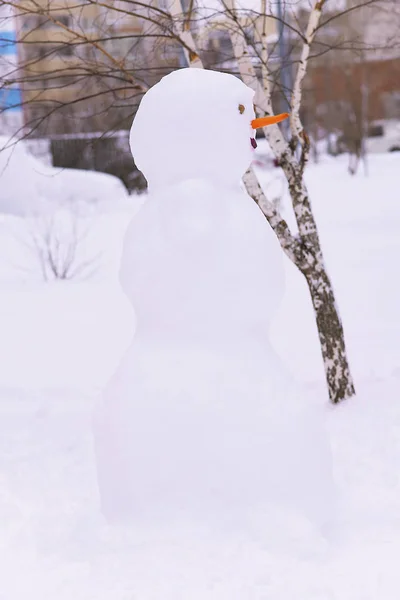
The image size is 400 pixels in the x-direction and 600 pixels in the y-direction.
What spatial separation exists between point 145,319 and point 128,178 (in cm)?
1684

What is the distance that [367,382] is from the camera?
5129 millimetres

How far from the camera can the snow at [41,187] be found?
47.0 ft

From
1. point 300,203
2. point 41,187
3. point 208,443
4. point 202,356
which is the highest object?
point 300,203

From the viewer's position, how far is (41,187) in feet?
51.0

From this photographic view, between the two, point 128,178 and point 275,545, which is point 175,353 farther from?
point 128,178

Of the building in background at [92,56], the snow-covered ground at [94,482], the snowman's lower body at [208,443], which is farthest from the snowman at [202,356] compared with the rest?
the building in background at [92,56]

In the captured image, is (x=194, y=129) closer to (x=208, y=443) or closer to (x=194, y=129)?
(x=194, y=129)

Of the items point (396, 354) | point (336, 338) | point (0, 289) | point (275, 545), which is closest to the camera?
point (275, 545)

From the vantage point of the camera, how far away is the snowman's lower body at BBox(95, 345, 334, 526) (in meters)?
2.90

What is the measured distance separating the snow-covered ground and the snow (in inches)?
224

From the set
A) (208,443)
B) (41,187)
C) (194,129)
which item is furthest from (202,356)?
(41,187)

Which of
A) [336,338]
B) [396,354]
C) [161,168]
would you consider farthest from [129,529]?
[396,354]

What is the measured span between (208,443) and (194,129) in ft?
3.97

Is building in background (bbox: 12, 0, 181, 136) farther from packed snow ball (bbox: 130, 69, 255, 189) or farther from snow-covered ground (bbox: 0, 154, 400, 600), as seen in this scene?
snow-covered ground (bbox: 0, 154, 400, 600)
